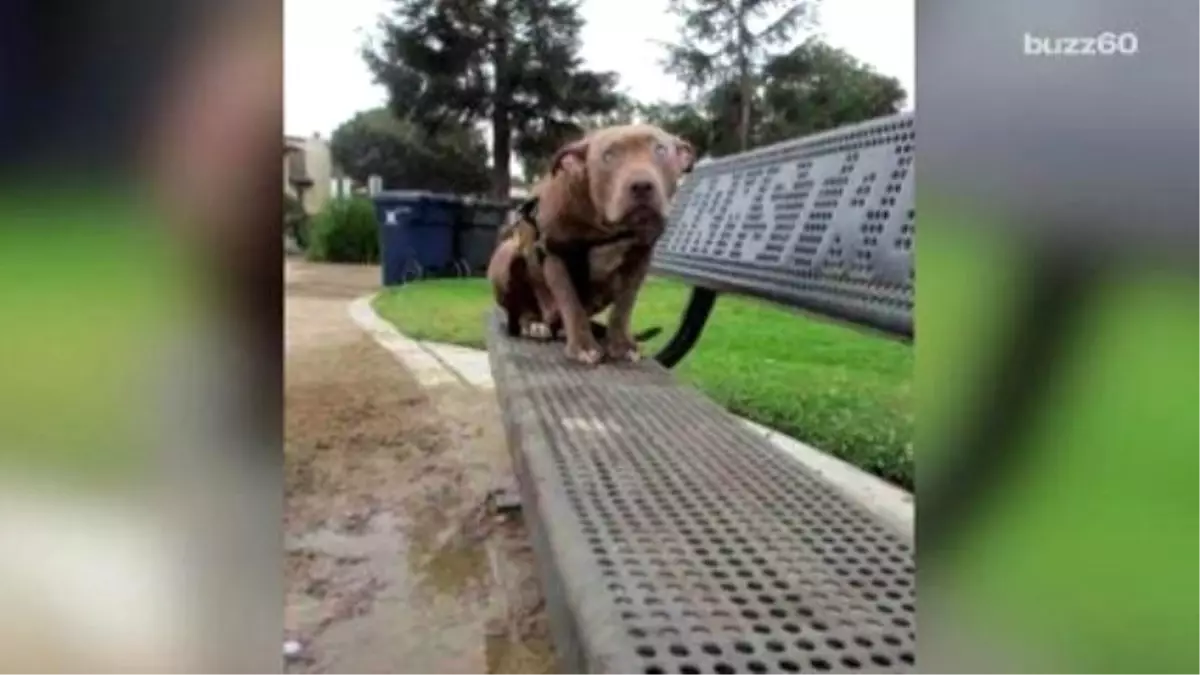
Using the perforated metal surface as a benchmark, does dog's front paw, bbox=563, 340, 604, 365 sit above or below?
above

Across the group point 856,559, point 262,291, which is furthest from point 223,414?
point 856,559

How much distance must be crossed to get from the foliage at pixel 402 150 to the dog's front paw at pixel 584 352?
0.95ft

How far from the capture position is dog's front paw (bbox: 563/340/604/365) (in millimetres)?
1030

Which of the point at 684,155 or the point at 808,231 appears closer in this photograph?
the point at 684,155

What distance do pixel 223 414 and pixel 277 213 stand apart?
117mm

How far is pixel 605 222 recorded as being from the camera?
101 cm

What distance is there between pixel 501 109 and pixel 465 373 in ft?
0.62

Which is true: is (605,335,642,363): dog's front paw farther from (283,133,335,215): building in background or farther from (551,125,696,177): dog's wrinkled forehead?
(283,133,335,215): building in background

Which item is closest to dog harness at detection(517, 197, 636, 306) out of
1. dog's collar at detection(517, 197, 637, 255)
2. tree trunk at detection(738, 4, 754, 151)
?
dog's collar at detection(517, 197, 637, 255)

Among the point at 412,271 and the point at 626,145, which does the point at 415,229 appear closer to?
the point at 412,271

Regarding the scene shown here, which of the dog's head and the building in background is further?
the dog's head

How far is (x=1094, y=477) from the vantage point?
65 centimetres

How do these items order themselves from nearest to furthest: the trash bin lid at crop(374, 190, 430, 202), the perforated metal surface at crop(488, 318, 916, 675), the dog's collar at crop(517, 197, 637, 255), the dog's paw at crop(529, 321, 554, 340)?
the perforated metal surface at crop(488, 318, 916, 675)
the trash bin lid at crop(374, 190, 430, 202)
the dog's collar at crop(517, 197, 637, 255)
the dog's paw at crop(529, 321, 554, 340)

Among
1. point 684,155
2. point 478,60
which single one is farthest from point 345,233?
point 684,155
